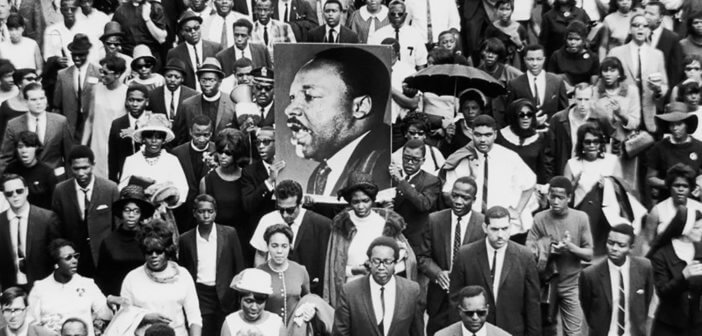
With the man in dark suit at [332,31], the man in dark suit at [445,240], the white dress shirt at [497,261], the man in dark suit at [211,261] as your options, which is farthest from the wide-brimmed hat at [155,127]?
the white dress shirt at [497,261]

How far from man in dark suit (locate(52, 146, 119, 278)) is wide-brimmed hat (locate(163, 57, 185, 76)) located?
8.20ft

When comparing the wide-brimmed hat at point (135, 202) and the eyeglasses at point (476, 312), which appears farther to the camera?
the wide-brimmed hat at point (135, 202)

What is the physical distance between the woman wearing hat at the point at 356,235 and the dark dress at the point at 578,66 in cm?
511

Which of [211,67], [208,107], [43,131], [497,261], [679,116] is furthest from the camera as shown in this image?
[211,67]

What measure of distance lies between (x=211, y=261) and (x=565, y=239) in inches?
121

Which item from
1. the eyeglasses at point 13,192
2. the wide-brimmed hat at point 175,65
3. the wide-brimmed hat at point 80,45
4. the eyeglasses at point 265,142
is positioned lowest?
the eyeglasses at point 13,192

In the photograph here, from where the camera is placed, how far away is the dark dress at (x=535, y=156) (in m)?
17.7

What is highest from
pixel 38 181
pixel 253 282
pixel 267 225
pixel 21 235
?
pixel 38 181

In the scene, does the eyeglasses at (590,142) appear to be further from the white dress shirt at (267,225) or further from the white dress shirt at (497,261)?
the white dress shirt at (267,225)

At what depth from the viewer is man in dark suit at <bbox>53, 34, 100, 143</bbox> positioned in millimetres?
19375

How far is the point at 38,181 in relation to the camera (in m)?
17.3

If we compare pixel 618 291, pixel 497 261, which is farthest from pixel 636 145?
pixel 497 261

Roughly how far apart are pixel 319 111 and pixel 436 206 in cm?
138

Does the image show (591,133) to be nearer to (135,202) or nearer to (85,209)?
(135,202)
